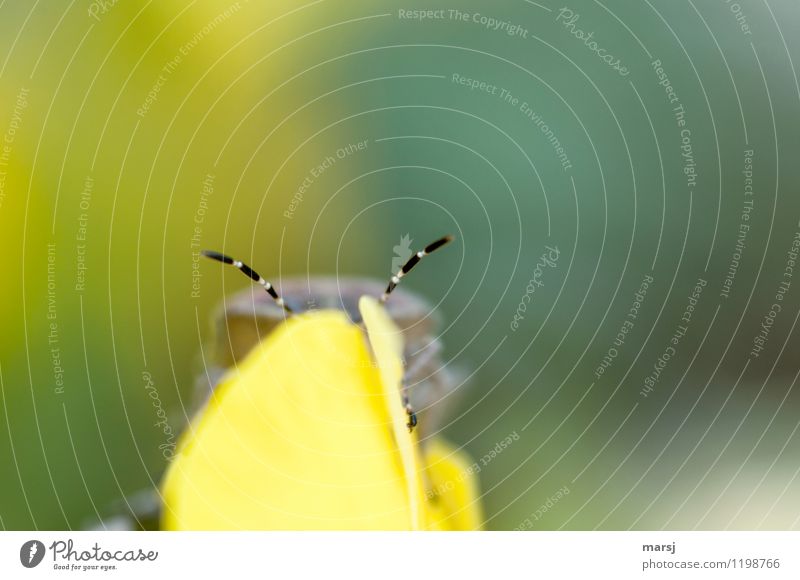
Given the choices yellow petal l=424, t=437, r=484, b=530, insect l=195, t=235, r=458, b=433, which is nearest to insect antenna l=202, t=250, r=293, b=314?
insect l=195, t=235, r=458, b=433

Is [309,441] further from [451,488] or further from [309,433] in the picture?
[451,488]

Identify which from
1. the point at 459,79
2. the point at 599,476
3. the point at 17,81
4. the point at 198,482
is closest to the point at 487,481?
the point at 599,476

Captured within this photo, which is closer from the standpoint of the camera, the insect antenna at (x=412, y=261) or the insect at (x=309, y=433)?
the insect at (x=309, y=433)
